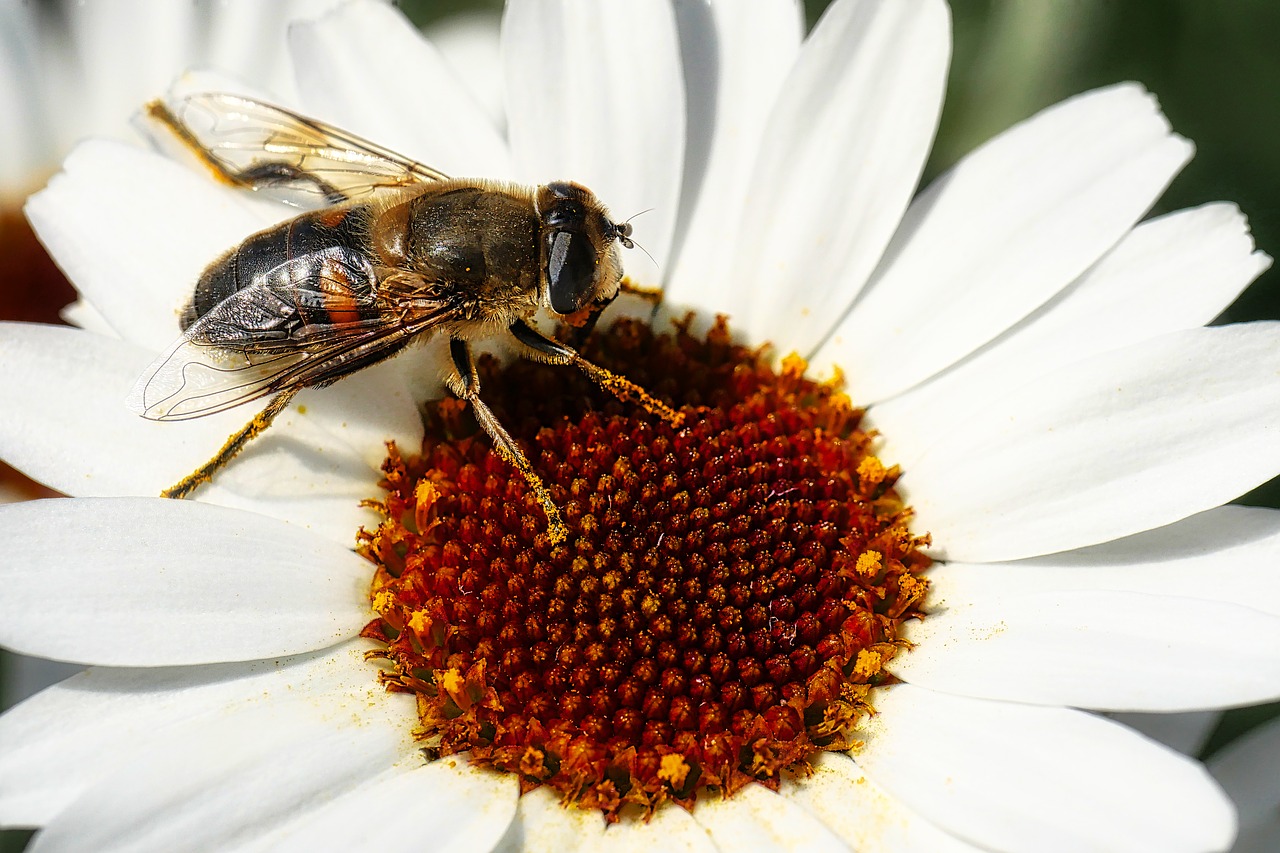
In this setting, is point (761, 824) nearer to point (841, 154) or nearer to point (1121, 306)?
point (1121, 306)

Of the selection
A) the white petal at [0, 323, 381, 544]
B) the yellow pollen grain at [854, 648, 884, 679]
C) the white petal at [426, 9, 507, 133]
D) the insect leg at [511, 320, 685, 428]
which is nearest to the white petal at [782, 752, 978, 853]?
the yellow pollen grain at [854, 648, 884, 679]

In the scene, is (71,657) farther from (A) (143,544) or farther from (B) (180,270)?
Result: (B) (180,270)

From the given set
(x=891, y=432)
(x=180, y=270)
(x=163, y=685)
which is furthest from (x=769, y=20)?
(x=163, y=685)

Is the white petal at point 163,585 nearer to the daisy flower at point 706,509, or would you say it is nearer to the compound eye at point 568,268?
the daisy flower at point 706,509

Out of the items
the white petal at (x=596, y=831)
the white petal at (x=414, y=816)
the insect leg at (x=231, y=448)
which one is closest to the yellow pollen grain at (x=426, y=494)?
the insect leg at (x=231, y=448)

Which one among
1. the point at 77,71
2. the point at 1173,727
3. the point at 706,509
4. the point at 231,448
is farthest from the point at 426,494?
the point at 77,71
